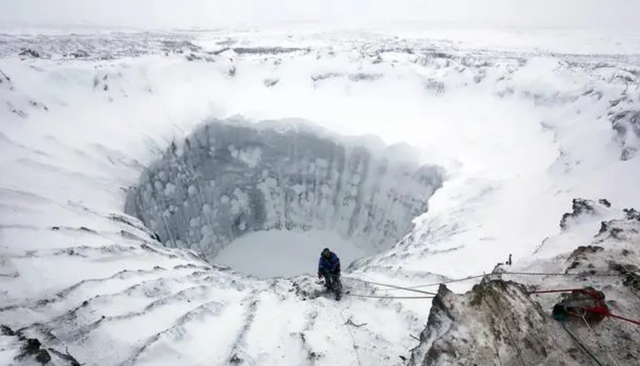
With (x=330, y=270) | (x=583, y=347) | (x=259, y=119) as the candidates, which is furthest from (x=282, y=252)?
(x=583, y=347)

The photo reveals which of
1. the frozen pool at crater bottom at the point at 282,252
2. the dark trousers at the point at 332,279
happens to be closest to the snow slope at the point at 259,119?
the dark trousers at the point at 332,279

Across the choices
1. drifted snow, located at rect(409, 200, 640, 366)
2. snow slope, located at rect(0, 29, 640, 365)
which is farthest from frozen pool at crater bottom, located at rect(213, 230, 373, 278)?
drifted snow, located at rect(409, 200, 640, 366)

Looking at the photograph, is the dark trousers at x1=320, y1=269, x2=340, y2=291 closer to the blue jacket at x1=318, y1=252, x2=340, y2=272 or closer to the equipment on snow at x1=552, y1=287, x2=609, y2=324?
the blue jacket at x1=318, y1=252, x2=340, y2=272

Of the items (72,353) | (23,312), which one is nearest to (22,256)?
(23,312)

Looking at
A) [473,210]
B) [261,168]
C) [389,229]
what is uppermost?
[473,210]

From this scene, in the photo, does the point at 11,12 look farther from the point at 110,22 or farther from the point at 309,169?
the point at 309,169

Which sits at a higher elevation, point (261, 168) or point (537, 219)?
point (537, 219)
